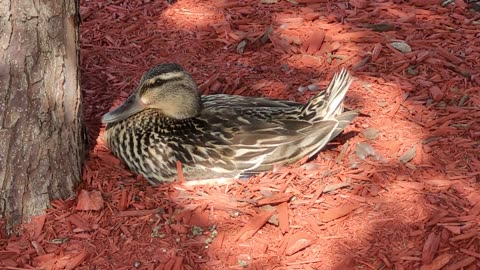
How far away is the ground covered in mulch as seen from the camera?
152 inches

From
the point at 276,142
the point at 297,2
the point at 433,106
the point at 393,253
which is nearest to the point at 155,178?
the point at 276,142

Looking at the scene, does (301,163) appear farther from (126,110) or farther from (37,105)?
A: (37,105)

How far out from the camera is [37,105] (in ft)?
12.7

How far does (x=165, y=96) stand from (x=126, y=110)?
274 millimetres

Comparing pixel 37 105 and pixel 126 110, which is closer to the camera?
pixel 37 105

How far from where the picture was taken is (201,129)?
14.8ft

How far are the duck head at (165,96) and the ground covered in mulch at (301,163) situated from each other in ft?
1.14

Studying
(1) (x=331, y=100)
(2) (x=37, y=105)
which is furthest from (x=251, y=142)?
(2) (x=37, y=105)

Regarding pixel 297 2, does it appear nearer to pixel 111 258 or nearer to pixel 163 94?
pixel 163 94

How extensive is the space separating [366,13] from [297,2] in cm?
62

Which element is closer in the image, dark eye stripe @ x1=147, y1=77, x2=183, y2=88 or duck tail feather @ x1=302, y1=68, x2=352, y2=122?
duck tail feather @ x1=302, y1=68, x2=352, y2=122

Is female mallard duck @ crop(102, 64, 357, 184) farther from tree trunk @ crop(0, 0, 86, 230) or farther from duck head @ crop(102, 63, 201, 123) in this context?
tree trunk @ crop(0, 0, 86, 230)

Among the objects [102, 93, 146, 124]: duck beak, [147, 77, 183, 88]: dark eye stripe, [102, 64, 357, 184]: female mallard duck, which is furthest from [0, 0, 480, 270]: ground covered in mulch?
[147, 77, 183, 88]: dark eye stripe

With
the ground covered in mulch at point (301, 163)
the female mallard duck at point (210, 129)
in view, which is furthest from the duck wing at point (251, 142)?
the ground covered in mulch at point (301, 163)
